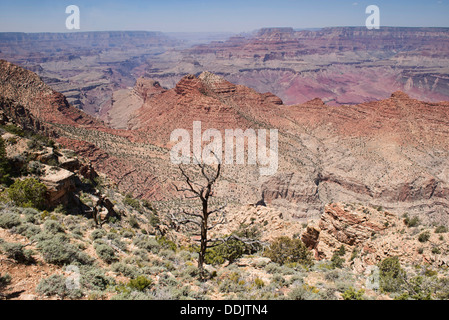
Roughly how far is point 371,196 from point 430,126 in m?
28.8

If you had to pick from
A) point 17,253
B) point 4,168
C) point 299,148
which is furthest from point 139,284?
point 299,148

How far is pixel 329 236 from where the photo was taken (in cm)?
1834

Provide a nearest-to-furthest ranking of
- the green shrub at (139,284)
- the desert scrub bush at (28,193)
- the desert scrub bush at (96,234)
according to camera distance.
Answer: the green shrub at (139,284)
the desert scrub bush at (96,234)
the desert scrub bush at (28,193)

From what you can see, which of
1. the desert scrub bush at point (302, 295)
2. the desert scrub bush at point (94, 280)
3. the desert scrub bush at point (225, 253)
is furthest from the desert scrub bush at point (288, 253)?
the desert scrub bush at point (94, 280)

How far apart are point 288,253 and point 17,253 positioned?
13.2 meters

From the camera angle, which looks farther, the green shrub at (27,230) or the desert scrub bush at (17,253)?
the green shrub at (27,230)

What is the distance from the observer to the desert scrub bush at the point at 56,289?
7093mm

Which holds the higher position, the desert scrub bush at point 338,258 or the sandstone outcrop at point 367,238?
the sandstone outcrop at point 367,238

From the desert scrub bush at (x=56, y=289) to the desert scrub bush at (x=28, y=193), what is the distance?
27.9ft

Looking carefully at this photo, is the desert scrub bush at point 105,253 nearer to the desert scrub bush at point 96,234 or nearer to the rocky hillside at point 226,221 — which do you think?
the rocky hillside at point 226,221

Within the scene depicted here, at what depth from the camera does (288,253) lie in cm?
1608

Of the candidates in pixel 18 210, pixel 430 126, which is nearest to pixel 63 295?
pixel 18 210

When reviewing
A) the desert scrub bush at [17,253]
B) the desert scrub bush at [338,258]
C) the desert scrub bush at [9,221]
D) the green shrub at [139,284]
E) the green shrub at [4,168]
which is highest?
the green shrub at [4,168]
